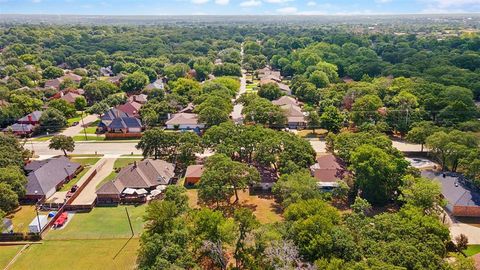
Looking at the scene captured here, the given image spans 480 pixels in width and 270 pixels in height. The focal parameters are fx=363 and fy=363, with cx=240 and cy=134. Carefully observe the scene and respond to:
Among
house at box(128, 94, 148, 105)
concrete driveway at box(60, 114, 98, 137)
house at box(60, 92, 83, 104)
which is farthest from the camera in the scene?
house at box(60, 92, 83, 104)

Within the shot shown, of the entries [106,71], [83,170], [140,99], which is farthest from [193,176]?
[106,71]

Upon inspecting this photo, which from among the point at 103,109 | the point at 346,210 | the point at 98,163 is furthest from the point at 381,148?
the point at 103,109

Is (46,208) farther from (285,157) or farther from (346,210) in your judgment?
(346,210)

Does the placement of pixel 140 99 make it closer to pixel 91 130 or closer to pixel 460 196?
pixel 91 130

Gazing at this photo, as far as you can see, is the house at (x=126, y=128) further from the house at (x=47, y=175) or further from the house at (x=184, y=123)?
the house at (x=47, y=175)

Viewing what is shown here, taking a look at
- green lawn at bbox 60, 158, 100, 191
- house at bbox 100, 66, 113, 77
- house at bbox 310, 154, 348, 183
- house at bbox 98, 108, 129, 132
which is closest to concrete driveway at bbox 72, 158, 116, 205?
green lawn at bbox 60, 158, 100, 191

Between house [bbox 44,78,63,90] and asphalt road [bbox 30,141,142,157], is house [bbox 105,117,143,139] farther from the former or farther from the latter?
house [bbox 44,78,63,90]
